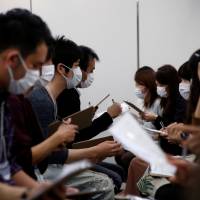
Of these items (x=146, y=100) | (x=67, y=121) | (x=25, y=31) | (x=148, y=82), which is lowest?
(x=146, y=100)

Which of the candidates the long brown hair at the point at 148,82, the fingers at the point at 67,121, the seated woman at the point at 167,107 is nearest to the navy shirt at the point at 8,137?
the fingers at the point at 67,121

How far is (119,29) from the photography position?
15.0 ft

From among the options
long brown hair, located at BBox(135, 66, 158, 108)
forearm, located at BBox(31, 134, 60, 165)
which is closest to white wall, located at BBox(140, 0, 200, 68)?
long brown hair, located at BBox(135, 66, 158, 108)

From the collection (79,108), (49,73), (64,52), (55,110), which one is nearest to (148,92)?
(79,108)

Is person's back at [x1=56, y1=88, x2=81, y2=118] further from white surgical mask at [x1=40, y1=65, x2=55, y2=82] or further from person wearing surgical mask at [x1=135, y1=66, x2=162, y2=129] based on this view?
person wearing surgical mask at [x1=135, y1=66, x2=162, y2=129]

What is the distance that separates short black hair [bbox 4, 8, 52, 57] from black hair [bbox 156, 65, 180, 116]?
192 centimetres

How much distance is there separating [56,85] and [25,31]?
42.7 inches

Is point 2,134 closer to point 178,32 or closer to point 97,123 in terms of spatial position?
point 97,123

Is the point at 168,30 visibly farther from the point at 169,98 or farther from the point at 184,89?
the point at 184,89

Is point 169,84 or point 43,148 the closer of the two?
point 43,148

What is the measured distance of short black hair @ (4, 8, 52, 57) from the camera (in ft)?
4.83

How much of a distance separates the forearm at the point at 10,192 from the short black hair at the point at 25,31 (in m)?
0.45

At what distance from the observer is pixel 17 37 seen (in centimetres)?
147

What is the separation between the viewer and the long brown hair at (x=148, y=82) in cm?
380
